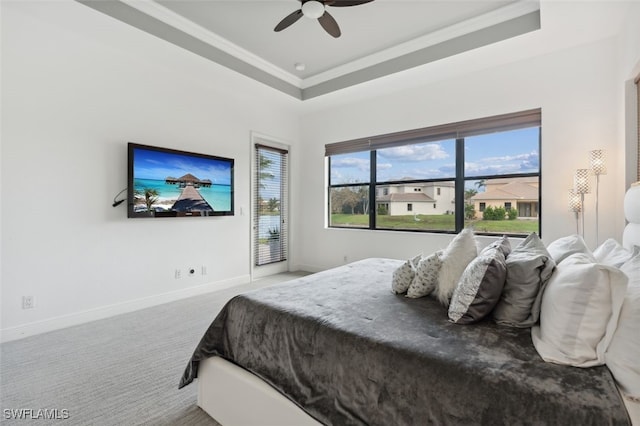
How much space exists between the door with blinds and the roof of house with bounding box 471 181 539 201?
311 centimetres

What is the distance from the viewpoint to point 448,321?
4.80 feet

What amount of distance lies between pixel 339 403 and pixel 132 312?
3.02 metres

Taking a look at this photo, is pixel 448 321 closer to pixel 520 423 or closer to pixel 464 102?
pixel 520 423

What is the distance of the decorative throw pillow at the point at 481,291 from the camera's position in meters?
1.39

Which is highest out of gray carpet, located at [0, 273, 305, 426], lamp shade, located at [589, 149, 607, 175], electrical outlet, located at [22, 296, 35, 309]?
lamp shade, located at [589, 149, 607, 175]

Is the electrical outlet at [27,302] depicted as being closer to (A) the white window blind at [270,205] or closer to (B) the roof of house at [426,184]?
(A) the white window blind at [270,205]

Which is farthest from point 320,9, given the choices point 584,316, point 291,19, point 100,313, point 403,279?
point 100,313

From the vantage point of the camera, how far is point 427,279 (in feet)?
6.12

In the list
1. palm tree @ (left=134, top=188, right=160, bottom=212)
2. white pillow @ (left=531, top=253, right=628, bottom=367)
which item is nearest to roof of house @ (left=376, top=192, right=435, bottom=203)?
palm tree @ (left=134, top=188, right=160, bottom=212)

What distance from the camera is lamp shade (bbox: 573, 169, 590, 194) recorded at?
302 centimetres

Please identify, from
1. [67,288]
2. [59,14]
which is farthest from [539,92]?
[67,288]

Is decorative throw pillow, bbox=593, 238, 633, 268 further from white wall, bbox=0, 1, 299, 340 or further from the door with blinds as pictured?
the door with blinds

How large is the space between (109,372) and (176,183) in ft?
7.23

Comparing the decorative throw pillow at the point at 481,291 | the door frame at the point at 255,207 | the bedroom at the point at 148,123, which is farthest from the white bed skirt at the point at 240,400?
the door frame at the point at 255,207
